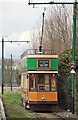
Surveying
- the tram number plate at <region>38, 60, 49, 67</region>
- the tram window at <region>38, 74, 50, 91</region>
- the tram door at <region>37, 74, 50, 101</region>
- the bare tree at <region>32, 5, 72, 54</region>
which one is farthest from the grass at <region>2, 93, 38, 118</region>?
the bare tree at <region>32, 5, 72, 54</region>

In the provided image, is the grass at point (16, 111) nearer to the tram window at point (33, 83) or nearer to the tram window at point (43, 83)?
the tram window at point (33, 83)

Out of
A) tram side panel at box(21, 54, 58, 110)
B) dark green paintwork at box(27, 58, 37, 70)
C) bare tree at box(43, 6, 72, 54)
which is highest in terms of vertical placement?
bare tree at box(43, 6, 72, 54)

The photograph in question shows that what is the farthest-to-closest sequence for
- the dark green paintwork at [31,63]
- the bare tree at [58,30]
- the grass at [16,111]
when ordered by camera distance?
the bare tree at [58,30]
the dark green paintwork at [31,63]
the grass at [16,111]

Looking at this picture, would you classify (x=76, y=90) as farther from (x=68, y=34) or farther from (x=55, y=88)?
(x=68, y=34)

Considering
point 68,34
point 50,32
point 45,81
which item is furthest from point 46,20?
A: point 45,81

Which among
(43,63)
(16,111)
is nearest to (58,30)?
(43,63)

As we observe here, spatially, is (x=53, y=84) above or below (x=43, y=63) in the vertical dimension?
below

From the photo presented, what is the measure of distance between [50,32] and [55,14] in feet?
11.5

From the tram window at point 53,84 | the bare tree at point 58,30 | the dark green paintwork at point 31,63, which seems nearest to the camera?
the dark green paintwork at point 31,63

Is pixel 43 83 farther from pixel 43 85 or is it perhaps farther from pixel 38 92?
pixel 38 92

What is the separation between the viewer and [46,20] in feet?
149

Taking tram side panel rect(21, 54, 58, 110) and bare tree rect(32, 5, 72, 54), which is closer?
tram side panel rect(21, 54, 58, 110)

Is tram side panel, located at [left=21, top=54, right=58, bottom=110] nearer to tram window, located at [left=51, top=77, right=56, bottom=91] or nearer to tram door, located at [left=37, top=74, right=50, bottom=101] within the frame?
tram door, located at [left=37, top=74, right=50, bottom=101]

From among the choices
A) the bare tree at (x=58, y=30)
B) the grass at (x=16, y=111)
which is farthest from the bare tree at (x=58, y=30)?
the grass at (x=16, y=111)
